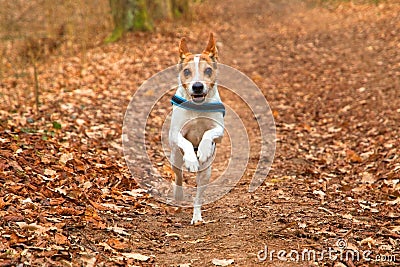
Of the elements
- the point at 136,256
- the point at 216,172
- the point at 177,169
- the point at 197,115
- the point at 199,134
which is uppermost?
the point at 216,172

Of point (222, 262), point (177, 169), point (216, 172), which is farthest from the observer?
point (216, 172)

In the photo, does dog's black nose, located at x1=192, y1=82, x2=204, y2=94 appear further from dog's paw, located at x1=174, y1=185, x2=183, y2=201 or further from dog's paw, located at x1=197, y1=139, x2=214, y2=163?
dog's paw, located at x1=174, y1=185, x2=183, y2=201

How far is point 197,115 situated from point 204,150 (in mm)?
403

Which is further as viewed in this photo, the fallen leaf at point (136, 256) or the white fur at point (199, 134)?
the white fur at point (199, 134)

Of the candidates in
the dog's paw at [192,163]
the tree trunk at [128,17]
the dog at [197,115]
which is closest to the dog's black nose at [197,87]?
the dog at [197,115]

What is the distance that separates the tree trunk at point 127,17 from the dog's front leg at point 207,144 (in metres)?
12.3

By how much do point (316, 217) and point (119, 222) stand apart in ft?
7.11

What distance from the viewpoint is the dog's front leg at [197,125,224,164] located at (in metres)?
5.10

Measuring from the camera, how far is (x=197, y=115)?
17.1ft

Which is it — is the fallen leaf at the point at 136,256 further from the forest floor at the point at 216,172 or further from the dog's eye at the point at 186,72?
the dog's eye at the point at 186,72

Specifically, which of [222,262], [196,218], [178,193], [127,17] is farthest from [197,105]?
[127,17]

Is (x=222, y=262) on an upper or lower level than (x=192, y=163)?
lower

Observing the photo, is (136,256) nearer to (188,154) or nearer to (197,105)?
(188,154)

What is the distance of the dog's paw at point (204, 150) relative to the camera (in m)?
5.10
